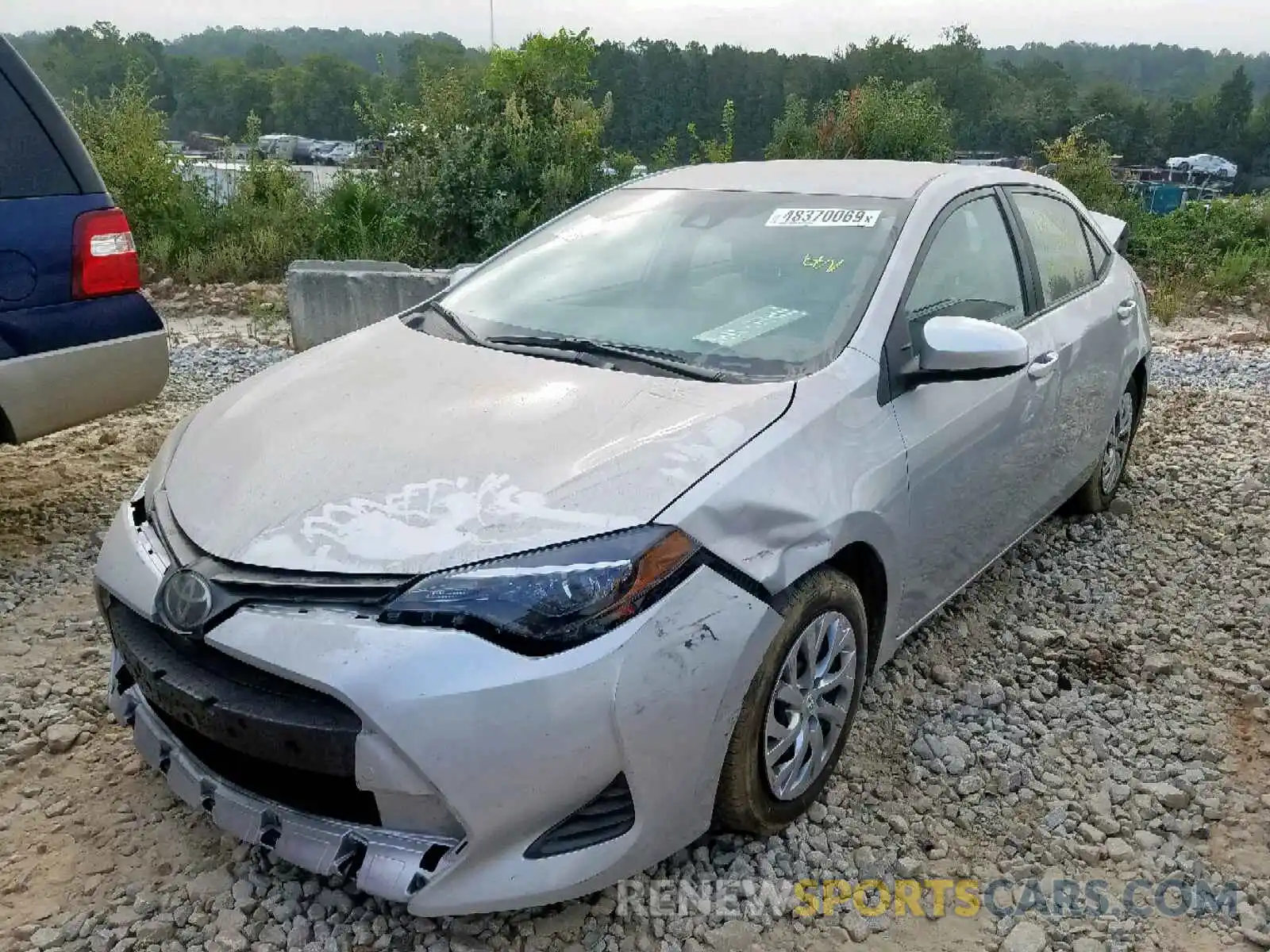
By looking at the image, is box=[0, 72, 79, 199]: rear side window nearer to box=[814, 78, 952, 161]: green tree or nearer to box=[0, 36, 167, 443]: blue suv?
box=[0, 36, 167, 443]: blue suv

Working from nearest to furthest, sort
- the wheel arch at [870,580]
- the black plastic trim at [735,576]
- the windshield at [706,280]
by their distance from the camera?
the black plastic trim at [735,576]
the wheel arch at [870,580]
the windshield at [706,280]

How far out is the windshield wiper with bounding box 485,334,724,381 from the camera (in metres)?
2.61

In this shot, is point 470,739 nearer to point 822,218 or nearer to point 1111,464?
point 822,218

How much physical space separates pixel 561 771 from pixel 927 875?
3.48ft

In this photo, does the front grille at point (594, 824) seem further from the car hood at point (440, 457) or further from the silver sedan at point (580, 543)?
the car hood at point (440, 457)

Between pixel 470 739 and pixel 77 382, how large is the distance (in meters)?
2.57

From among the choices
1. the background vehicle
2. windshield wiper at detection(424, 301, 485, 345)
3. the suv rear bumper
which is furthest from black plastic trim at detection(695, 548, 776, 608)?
the background vehicle

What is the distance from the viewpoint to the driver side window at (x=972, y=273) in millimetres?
2945

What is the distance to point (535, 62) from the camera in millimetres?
11016

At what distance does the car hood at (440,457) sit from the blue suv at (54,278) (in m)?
1.15

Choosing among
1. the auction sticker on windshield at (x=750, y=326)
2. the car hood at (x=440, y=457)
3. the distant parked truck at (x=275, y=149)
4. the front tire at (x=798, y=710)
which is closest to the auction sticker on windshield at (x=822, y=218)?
the auction sticker on windshield at (x=750, y=326)

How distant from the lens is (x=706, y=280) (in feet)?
9.91

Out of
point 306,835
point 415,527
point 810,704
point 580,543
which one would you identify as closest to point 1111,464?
point 810,704

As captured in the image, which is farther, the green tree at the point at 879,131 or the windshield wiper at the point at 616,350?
the green tree at the point at 879,131
